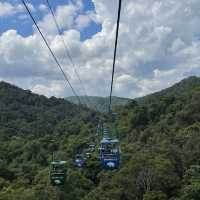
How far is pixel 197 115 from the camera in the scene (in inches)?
3826

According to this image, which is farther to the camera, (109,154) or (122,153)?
(122,153)

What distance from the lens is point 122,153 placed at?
7525 centimetres

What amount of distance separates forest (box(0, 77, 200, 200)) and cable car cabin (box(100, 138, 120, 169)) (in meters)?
27.9

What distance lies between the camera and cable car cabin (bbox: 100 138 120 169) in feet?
78.2

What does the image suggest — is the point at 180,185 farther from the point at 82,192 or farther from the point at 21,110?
the point at 21,110

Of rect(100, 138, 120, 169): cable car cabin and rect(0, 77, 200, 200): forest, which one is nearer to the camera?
rect(100, 138, 120, 169): cable car cabin

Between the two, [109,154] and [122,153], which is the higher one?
[122,153]

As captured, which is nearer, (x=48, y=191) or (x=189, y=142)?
(x=48, y=191)

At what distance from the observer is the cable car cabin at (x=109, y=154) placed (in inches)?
938

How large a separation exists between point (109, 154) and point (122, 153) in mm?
51415

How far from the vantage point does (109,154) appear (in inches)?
955

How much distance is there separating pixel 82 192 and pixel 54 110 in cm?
12652

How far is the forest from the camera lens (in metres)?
57.1

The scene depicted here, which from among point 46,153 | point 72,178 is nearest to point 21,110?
point 46,153
